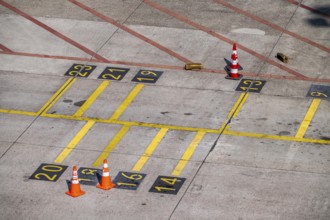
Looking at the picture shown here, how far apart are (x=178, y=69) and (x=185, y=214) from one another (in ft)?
25.8

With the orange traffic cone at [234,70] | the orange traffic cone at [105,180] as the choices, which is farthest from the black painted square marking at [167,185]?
the orange traffic cone at [234,70]

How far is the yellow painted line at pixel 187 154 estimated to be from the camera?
73.3 ft

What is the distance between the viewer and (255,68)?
2745 cm

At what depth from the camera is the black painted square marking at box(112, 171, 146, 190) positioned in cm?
2170

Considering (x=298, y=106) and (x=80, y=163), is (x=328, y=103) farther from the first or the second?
(x=80, y=163)

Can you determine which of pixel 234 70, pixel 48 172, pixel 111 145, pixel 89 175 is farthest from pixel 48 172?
pixel 234 70

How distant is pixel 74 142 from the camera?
23.7 m

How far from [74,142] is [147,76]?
4.27 m

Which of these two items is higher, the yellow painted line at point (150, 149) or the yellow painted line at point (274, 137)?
the yellow painted line at point (274, 137)

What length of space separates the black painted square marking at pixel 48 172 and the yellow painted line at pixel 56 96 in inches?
118

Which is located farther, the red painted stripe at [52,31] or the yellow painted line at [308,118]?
the red painted stripe at [52,31]

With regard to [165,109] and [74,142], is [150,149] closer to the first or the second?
[74,142]

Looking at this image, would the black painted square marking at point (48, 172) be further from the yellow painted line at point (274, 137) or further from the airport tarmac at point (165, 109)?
the yellow painted line at point (274, 137)

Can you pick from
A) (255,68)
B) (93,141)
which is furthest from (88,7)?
(93,141)
